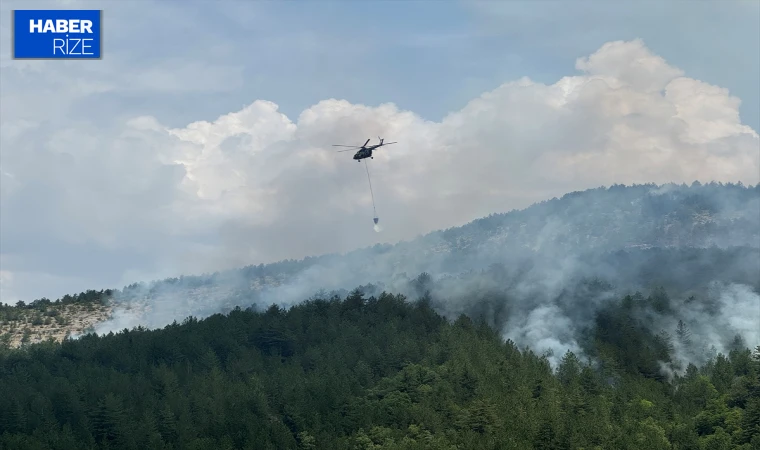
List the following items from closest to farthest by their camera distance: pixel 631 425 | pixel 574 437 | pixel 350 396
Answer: pixel 574 437 → pixel 631 425 → pixel 350 396

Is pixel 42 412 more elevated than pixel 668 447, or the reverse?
pixel 42 412

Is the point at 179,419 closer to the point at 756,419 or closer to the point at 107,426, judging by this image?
the point at 107,426

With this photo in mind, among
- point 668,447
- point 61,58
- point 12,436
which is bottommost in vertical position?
point 668,447

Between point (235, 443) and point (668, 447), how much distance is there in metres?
71.0

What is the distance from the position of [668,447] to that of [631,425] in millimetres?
9251

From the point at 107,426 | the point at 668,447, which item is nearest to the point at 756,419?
the point at 668,447

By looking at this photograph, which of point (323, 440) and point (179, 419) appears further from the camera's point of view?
point (179, 419)

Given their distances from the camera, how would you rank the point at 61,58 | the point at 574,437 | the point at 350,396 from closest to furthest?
1. the point at 61,58
2. the point at 574,437
3. the point at 350,396

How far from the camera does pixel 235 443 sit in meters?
178

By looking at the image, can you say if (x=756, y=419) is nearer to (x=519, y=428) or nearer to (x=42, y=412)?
(x=519, y=428)

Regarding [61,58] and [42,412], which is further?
[42,412]

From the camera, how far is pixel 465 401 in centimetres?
19950

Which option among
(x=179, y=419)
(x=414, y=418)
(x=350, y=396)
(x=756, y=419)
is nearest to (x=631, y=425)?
(x=756, y=419)

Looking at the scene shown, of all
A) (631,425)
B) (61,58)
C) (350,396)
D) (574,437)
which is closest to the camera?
(61,58)
